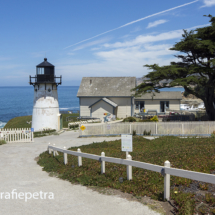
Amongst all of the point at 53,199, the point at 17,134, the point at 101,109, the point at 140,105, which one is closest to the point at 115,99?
the point at 101,109

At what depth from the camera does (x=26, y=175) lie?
11.2 m

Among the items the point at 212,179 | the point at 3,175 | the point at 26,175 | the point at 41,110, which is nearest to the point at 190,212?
the point at 212,179

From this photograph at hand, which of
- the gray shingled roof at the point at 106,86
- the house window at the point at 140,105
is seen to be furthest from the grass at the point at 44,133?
the house window at the point at 140,105

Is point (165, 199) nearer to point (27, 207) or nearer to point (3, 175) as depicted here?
point (27, 207)

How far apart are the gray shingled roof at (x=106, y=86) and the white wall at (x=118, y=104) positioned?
0.82 meters

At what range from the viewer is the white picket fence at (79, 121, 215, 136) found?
24266 mm

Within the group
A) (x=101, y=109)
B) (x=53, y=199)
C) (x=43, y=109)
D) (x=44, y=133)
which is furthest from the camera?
(x=101, y=109)

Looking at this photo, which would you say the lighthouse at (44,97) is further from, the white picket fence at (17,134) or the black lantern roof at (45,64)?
the white picket fence at (17,134)

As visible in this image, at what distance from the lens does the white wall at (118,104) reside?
42.7 meters

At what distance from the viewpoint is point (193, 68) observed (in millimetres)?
27109

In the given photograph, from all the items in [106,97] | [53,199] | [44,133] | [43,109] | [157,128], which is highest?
[106,97]

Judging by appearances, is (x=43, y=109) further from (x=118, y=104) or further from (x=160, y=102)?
(x=160, y=102)

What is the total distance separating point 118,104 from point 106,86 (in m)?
4.08

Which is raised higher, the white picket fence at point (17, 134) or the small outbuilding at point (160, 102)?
the small outbuilding at point (160, 102)
